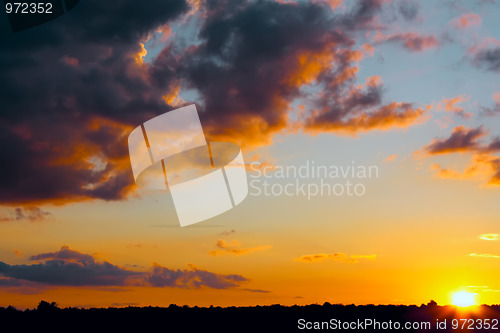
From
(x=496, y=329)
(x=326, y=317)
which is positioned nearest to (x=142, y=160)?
(x=326, y=317)

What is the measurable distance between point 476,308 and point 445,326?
553 inches

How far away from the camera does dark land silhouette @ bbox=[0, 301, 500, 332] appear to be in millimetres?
46250

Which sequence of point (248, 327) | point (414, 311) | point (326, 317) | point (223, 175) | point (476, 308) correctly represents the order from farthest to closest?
1. point (476, 308)
2. point (414, 311)
3. point (326, 317)
4. point (248, 327)
5. point (223, 175)

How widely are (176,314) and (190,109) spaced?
20.4m

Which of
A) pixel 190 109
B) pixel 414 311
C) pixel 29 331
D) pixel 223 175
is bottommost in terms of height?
pixel 29 331

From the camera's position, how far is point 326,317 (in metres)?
51.1

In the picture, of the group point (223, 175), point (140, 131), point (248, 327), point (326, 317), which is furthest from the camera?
point (326, 317)

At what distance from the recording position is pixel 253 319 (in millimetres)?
49906

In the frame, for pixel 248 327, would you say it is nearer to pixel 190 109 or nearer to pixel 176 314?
pixel 176 314

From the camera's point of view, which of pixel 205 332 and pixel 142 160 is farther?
pixel 205 332

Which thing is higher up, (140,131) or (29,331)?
(140,131)

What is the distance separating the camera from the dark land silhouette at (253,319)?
46.2m

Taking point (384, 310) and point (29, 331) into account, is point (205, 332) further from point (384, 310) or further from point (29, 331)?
point (384, 310)

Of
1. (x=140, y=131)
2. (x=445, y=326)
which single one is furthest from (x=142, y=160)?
(x=445, y=326)
